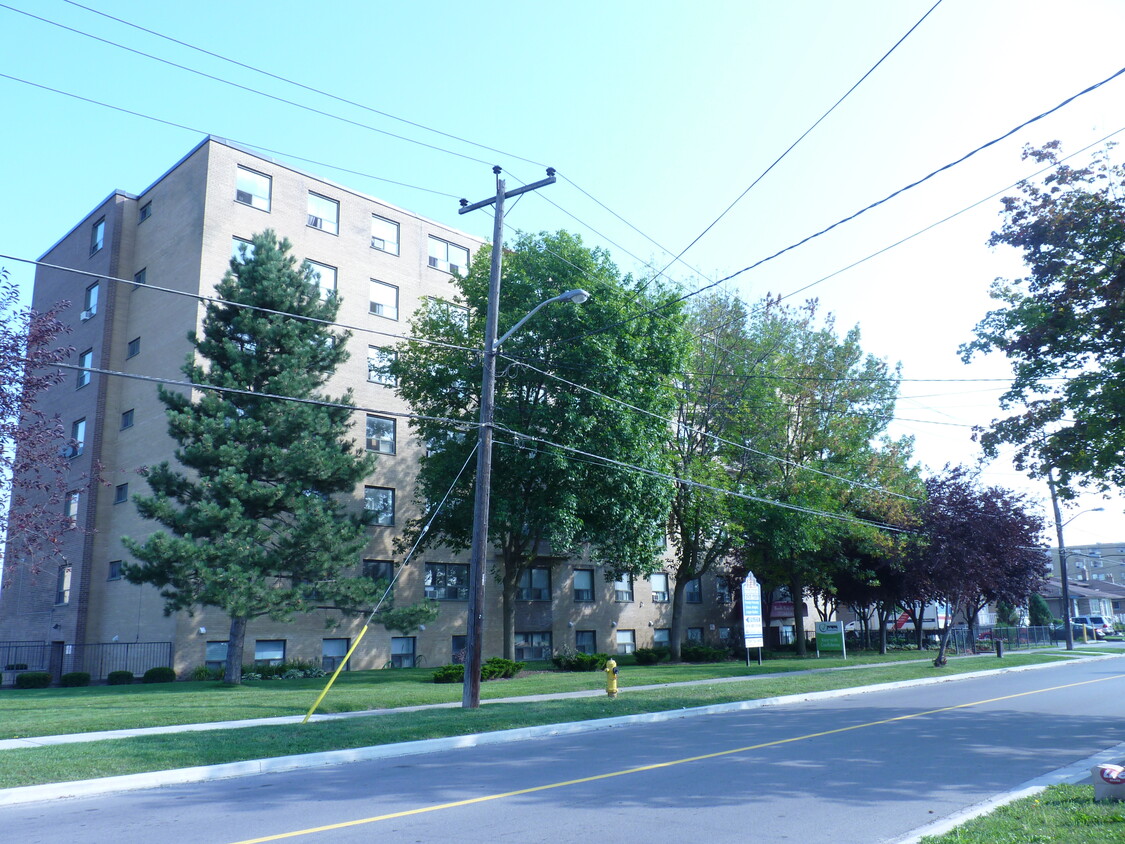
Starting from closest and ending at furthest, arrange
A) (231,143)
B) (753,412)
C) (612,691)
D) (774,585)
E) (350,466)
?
(612,691)
(350,466)
(231,143)
(753,412)
(774,585)

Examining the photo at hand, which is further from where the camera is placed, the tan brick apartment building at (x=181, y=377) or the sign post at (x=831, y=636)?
the sign post at (x=831, y=636)

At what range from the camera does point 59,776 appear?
10.2 m

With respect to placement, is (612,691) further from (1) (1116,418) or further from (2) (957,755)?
(1) (1116,418)

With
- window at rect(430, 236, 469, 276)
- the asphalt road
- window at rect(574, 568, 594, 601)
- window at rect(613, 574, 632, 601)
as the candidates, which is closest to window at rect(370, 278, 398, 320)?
window at rect(430, 236, 469, 276)

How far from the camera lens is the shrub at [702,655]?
126 feet

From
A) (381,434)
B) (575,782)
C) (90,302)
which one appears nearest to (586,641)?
(381,434)

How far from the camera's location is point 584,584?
42.6m

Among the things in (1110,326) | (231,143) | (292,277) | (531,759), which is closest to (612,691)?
(531,759)

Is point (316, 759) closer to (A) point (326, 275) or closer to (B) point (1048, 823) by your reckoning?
(B) point (1048, 823)

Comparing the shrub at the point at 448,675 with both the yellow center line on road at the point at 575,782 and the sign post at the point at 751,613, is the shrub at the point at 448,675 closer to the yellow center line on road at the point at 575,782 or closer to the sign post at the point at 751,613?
the sign post at the point at 751,613

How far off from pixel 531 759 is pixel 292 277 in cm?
1915

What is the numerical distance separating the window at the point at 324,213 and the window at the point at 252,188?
187 centimetres

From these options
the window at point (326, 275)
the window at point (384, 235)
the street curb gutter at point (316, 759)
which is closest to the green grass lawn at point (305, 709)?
the street curb gutter at point (316, 759)

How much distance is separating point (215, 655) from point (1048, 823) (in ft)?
92.2
